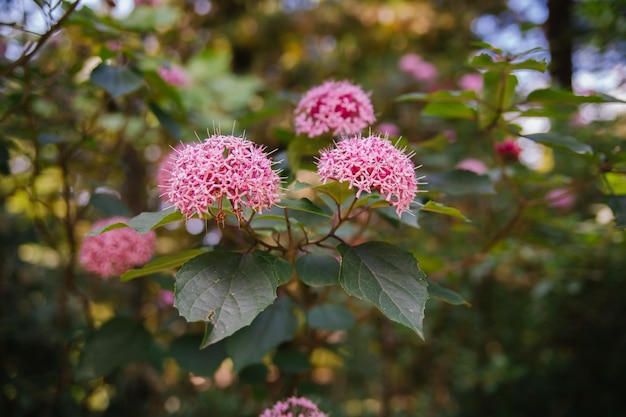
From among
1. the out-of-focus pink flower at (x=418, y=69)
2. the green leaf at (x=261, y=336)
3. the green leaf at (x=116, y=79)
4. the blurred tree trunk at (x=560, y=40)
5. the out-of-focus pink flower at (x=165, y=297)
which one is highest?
the out-of-focus pink flower at (x=418, y=69)

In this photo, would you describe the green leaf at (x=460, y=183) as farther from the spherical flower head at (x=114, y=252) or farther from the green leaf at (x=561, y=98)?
the spherical flower head at (x=114, y=252)

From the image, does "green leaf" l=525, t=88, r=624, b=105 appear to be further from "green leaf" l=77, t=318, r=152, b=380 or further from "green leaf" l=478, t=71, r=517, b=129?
"green leaf" l=77, t=318, r=152, b=380

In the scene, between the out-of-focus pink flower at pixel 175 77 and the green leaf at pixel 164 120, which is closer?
the green leaf at pixel 164 120

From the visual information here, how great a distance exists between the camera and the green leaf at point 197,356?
1.05 metres

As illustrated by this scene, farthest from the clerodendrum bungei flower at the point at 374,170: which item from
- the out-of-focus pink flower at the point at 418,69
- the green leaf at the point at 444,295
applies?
the out-of-focus pink flower at the point at 418,69

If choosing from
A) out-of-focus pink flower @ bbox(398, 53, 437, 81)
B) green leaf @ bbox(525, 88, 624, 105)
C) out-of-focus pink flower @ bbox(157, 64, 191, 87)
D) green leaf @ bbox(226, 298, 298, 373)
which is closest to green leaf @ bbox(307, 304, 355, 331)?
green leaf @ bbox(226, 298, 298, 373)

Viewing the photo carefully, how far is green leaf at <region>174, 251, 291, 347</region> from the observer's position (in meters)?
0.67

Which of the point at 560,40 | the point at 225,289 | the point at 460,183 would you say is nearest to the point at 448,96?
the point at 460,183

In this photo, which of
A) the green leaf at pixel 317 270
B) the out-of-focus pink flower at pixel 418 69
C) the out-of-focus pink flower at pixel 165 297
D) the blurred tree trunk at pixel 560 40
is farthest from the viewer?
the out-of-focus pink flower at pixel 418 69

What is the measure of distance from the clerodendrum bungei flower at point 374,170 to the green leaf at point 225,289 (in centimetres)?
18

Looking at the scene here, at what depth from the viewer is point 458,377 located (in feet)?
7.25

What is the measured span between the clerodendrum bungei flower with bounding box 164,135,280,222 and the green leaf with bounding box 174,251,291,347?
0.08m

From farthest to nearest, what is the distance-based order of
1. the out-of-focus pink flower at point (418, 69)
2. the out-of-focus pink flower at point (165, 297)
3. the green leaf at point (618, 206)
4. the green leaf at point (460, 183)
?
the out-of-focus pink flower at point (418, 69), the out-of-focus pink flower at point (165, 297), the green leaf at point (460, 183), the green leaf at point (618, 206)

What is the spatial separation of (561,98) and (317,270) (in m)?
0.66
